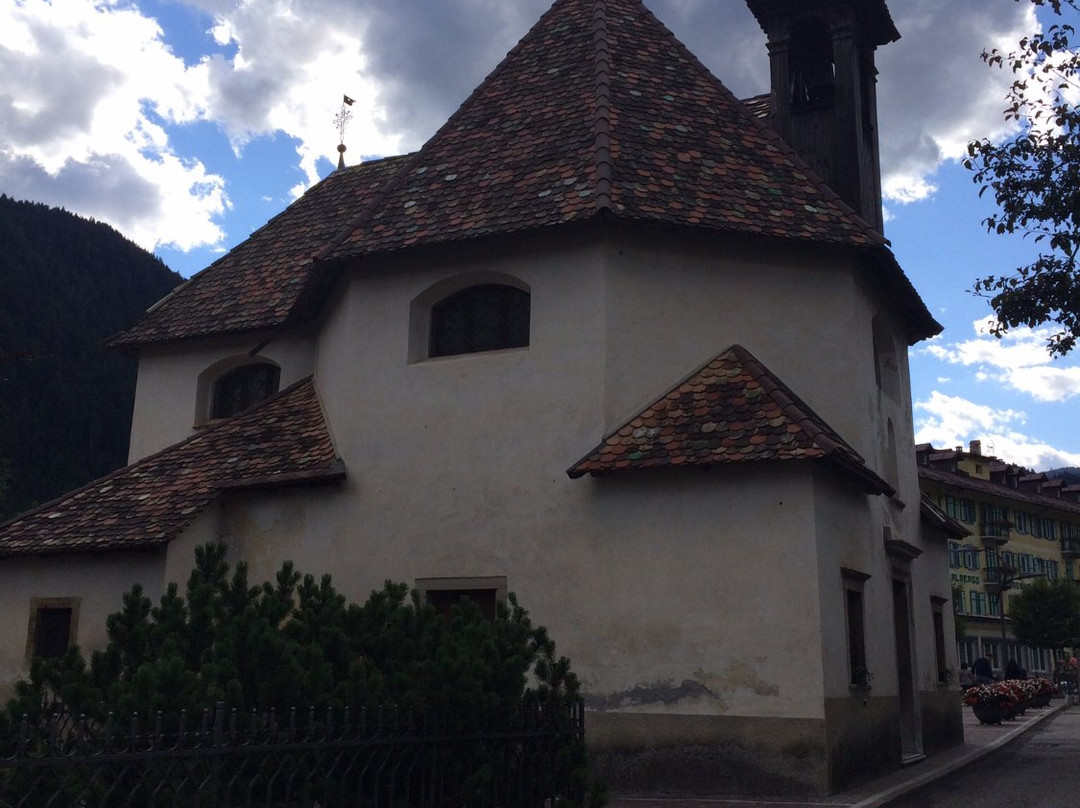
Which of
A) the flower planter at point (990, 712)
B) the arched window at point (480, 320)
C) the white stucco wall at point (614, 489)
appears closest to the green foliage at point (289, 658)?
the white stucco wall at point (614, 489)

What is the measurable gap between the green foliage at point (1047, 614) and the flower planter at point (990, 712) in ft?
104

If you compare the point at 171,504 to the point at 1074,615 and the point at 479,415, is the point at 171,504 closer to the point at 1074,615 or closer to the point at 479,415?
the point at 479,415

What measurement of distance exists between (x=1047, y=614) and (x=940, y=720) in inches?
1586

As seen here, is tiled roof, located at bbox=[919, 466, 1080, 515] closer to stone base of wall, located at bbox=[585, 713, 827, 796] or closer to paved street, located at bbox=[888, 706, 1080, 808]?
paved street, located at bbox=[888, 706, 1080, 808]

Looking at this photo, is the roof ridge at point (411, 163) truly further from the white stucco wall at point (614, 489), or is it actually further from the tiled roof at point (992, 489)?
the tiled roof at point (992, 489)

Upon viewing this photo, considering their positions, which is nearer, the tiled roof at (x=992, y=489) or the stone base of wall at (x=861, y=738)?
the stone base of wall at (x=861, y=738)

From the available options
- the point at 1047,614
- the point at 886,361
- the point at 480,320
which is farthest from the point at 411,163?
the point at 1047,614

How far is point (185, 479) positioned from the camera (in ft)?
48.5

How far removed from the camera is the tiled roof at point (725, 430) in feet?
38.4

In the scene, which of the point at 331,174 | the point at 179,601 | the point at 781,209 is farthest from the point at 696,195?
the point at 331,174

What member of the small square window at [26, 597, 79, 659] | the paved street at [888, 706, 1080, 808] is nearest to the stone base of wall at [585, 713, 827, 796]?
the paved street at [888, 706, 1080, 808]

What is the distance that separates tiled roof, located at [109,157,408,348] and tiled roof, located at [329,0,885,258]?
3182 millimetres

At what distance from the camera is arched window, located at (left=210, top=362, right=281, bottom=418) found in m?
18.1

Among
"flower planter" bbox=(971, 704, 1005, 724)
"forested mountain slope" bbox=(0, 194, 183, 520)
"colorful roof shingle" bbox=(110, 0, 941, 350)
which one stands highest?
"forested mountain slope" bbox=(0, 194, 183, 520)
